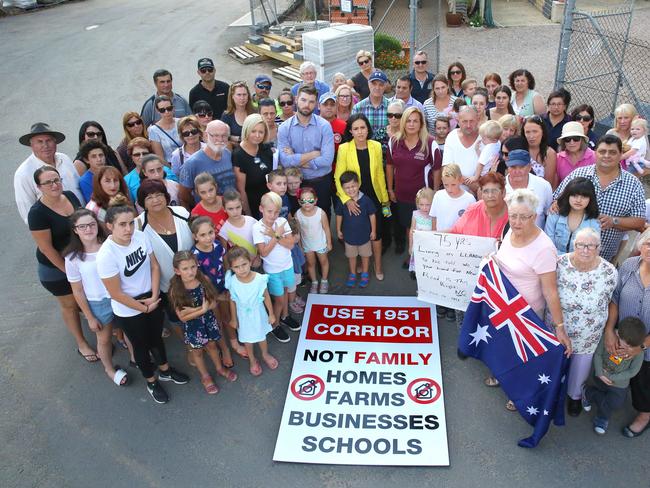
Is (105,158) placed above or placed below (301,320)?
above

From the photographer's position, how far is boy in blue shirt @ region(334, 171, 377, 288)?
551cm

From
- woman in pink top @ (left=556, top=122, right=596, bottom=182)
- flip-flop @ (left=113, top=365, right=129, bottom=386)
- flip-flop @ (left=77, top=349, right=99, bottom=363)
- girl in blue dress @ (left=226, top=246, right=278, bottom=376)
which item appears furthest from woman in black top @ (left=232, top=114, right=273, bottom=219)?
woman in pink top @ (left=556, top=122, right=596, bottom=182)

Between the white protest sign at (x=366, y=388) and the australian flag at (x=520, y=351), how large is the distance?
63 cm

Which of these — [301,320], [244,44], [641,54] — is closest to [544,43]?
[641,54]

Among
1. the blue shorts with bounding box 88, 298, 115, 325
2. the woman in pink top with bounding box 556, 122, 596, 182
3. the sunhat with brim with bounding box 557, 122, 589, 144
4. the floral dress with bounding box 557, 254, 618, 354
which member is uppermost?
the sunhat with brim with bounding box 557, 122, 589, 144

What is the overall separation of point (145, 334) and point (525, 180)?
3.58 meters

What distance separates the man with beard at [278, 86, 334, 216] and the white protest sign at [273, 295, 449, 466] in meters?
1.49

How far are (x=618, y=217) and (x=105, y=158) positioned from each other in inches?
196

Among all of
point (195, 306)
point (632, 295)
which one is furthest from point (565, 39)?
point (195, 306)

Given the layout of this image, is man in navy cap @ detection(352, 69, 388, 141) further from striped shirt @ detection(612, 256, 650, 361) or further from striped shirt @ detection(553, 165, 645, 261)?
striped shirt @ detection(612, 256, 650, 361)

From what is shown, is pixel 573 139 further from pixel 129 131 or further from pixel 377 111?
pixel 129 131

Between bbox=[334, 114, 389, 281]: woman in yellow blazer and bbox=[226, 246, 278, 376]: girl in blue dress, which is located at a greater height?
bbox=[334, 114, 389, 281]: woman in yellow blazer

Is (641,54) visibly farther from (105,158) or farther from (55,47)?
(55,47)

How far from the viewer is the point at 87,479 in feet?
13.0
